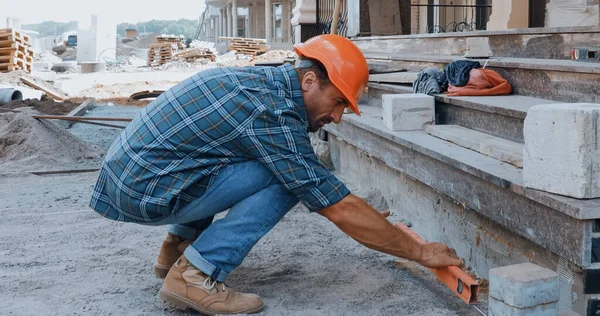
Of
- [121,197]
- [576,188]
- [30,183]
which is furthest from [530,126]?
[30,183]

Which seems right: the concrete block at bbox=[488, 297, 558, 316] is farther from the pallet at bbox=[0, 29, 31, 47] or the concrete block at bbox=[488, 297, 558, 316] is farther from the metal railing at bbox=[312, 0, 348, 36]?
the pallet at bbox=[0, 29, 31, 47]

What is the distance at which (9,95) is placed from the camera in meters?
12.7

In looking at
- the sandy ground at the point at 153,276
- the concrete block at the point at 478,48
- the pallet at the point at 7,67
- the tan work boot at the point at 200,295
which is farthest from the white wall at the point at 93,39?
the tan work boot at the point at 200,295

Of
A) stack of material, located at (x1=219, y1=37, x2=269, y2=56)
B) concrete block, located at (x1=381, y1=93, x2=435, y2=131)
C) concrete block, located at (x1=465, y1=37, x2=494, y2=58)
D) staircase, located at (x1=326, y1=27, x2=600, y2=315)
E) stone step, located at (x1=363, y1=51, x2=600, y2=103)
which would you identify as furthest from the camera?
stack of material, located at (x1=219, y1=37, x2=269, y2=56)

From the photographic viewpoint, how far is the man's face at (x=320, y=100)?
3.01 m

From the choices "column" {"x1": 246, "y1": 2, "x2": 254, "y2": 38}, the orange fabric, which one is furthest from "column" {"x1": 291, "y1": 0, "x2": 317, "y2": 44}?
"column" {"x1": 246, "y1": 2, "x2": 254, "y2": 38}

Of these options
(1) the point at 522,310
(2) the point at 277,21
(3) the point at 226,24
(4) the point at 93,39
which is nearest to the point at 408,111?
(1) the point at 522,310

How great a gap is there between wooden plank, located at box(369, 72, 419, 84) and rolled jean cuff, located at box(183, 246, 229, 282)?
3.25 metres

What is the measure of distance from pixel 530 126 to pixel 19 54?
17879 mm

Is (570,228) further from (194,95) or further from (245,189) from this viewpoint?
(194,95)

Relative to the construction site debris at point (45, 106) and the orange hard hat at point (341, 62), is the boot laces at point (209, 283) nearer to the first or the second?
the orange hard hat at point (341, 62)

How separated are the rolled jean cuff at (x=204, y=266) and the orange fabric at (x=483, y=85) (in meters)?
2.33

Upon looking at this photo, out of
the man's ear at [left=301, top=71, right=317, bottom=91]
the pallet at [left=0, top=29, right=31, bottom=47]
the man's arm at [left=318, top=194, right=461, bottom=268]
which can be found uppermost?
the pallet at [left=0, top=29, right=31, bottom=47]

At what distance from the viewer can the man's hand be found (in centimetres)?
301
